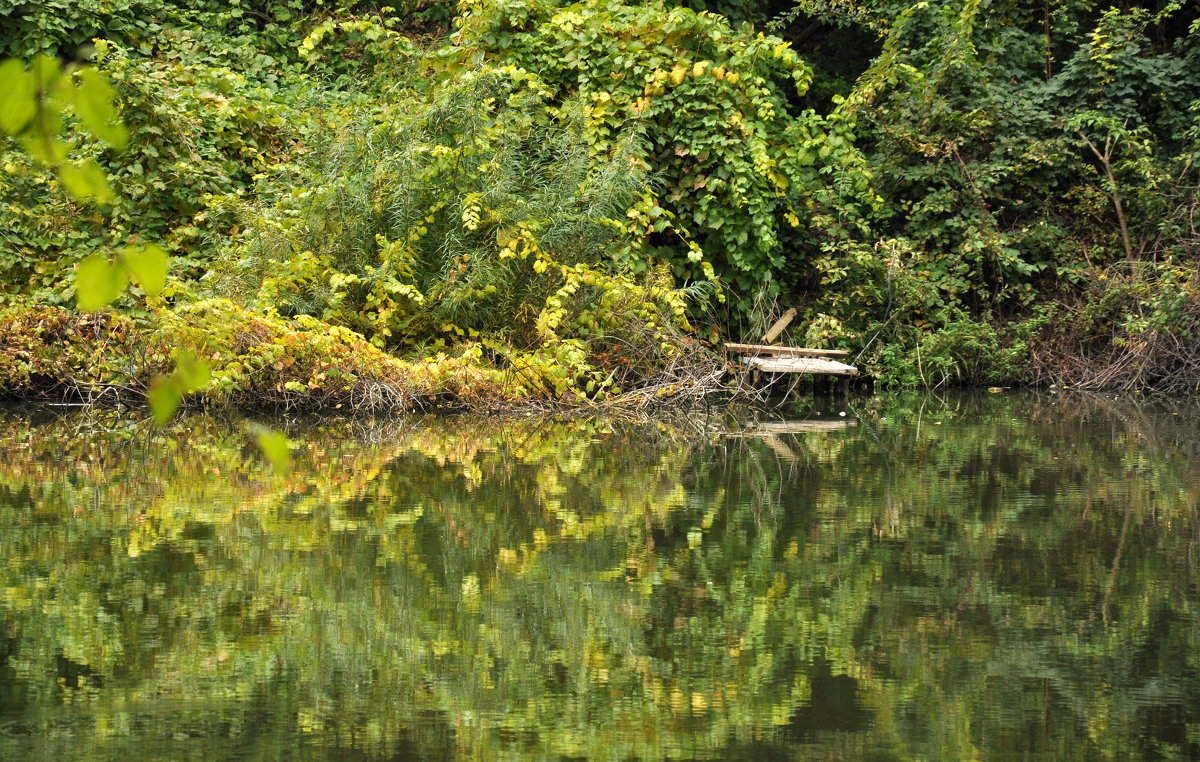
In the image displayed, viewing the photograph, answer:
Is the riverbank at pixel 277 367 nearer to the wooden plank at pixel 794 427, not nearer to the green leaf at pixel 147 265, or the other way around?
the wooden plank at pixel 794 427

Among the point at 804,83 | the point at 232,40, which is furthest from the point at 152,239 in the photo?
the point at 804,83

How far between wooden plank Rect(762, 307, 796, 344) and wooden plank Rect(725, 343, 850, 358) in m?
0.16

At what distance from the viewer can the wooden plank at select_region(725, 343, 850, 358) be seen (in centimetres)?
1163

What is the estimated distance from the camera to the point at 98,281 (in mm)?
1118

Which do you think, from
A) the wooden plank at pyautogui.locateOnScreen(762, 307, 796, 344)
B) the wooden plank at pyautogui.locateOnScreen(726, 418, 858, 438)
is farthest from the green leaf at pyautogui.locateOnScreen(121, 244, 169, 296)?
the wooden plank at pyautogui.locateOnScreen(762, 307, 796, 344)

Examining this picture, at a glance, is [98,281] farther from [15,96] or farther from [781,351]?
[781,351]

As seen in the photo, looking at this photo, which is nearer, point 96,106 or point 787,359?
point 96,106

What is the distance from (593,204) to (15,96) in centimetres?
953

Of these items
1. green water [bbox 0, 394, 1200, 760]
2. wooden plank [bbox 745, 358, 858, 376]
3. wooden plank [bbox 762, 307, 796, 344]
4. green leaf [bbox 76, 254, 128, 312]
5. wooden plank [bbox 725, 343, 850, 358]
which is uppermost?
green leaf [bbox 76, 254, 128, 312]

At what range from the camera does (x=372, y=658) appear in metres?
3.06

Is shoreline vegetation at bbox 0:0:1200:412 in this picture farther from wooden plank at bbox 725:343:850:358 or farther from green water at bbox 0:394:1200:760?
green water at bbox 0:394:1200:760

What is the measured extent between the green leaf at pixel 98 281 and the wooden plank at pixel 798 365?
34.2 feet

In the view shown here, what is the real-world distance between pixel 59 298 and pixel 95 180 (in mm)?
9864

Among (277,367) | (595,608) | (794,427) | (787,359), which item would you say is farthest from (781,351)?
(595,608)
